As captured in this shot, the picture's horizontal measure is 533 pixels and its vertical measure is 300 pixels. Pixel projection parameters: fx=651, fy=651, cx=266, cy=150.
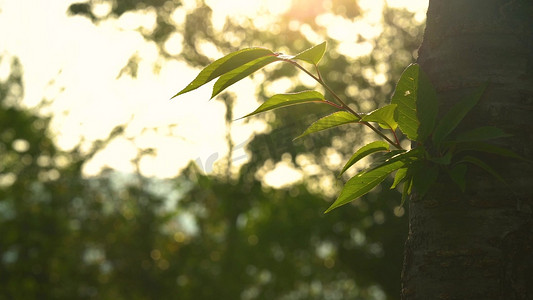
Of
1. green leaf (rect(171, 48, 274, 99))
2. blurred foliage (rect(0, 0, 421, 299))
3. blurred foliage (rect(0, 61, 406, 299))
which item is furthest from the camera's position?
blurred foliage (rect(0, 61, 406, 299))

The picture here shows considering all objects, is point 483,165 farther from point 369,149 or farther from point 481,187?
point 369,149

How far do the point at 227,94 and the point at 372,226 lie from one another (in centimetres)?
612

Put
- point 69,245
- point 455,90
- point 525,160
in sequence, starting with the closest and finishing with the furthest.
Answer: point 525,160 < point 455,90 < point 69,245

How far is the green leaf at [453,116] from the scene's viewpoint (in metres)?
1.57

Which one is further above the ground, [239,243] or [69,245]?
[69,245]

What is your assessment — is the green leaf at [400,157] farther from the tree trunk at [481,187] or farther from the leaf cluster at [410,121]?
the tree trunk at [481,187]

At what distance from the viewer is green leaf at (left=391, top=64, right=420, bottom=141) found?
5.30 feet

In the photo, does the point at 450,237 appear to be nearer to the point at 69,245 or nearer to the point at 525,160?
the point at 525,160

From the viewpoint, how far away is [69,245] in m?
19.7

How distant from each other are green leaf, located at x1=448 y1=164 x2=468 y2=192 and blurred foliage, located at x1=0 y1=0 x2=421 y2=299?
11761 millimetres

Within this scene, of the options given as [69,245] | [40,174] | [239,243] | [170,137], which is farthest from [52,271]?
[239,243]

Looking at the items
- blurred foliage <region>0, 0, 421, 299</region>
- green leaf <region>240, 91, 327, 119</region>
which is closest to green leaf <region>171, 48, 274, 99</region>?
green leaf <region>240, 91, 327, 119</region>

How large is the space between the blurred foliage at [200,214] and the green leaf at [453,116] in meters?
11.8

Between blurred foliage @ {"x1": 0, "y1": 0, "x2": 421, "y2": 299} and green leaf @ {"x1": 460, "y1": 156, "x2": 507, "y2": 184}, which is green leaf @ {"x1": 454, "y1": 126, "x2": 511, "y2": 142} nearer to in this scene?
green leaf @ {"x1": 460, "y1": 156, "x2": 507, "y2": 184}
